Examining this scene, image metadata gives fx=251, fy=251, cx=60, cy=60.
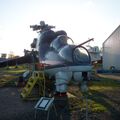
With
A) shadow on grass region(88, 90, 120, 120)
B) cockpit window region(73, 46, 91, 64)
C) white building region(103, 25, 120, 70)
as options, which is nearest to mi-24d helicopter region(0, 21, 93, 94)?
cockpit window region(73, 46, 91, 64)

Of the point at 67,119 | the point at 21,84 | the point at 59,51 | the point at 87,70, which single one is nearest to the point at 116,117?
the point at 67,119

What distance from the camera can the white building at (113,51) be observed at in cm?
4050

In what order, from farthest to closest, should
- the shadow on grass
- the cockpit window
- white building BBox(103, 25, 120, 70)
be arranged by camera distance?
1. white building BBox(103, 25, 120, 70)
2. the cockpit window
3. the shadow on grass

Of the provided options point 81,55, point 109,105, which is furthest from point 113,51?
point 109,105

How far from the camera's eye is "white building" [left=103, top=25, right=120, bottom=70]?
133ft

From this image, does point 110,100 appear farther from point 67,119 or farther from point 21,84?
point 21,84

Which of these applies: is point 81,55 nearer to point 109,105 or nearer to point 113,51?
point 109,105

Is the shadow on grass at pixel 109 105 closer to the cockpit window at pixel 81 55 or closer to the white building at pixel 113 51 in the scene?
the cockpit window at pixel 81 55

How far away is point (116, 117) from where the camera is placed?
9500 mm

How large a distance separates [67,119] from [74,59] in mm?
3695

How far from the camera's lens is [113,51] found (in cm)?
4347

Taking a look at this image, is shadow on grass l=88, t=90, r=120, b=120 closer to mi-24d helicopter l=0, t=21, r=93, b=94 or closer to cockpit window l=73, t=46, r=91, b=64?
mi-24d helicopter l=0, t=21, r=93, b=94

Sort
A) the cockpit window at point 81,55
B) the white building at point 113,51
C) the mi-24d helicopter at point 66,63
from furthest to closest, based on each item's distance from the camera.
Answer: the white building at point 113,51 → the cockpit window at point 81,55 → the mi-24d helicopter at point 66,63

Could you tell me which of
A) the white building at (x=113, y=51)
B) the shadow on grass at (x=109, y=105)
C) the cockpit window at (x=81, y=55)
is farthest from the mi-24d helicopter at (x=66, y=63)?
the white building at (x=113, y=51)
